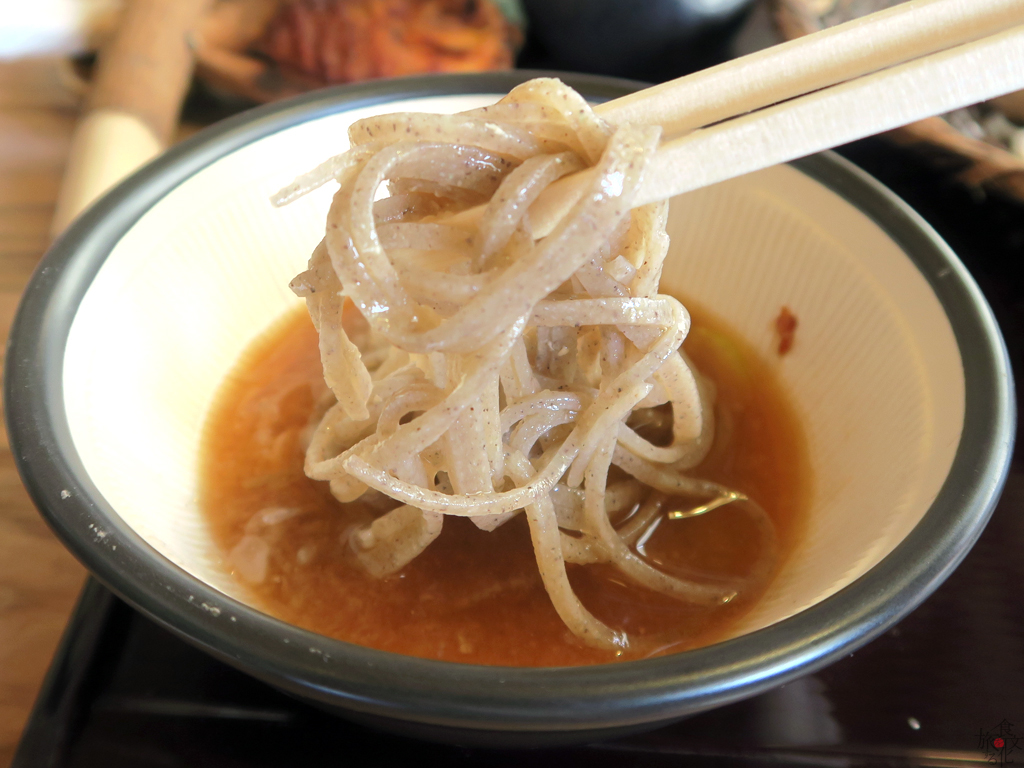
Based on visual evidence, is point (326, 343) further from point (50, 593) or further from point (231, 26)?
point (231, 26)

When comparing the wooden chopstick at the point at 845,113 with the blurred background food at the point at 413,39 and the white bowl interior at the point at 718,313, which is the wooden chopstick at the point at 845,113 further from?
the blurred background food at the point at 413,39

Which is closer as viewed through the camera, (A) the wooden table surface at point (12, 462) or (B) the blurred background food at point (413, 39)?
(A) the wooden table surface at point (12, 462)

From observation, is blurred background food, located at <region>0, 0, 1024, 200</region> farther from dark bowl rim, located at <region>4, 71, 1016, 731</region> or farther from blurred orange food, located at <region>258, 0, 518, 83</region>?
dark bowl rim, located at <region>4, 71, 1016, 731</region>

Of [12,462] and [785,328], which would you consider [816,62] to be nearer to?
[785,328]

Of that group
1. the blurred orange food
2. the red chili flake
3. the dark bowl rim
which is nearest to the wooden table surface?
the dark bowl rim

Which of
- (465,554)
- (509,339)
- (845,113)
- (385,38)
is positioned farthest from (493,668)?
(385,38)

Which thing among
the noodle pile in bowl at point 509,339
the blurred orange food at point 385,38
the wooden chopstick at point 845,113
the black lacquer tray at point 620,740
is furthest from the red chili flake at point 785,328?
the blurred orange food at point 385,38

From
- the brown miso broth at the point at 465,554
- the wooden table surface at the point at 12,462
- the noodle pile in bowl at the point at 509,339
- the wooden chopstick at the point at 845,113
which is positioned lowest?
the wooden table surface at the point at 12,462
